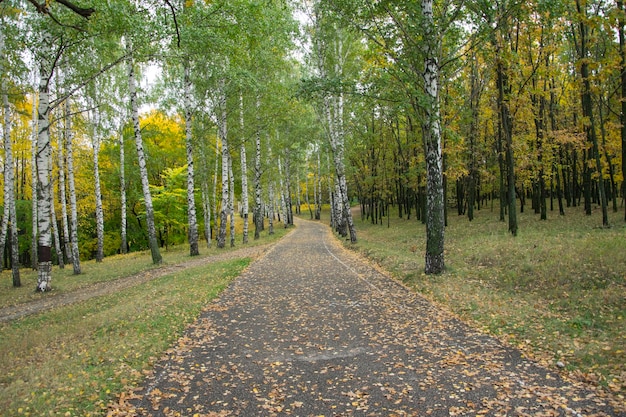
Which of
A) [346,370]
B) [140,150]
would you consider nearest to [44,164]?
[140,150]

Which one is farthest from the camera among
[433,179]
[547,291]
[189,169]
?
[189,169]

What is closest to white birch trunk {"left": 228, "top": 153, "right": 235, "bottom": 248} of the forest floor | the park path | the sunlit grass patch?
the forest floor

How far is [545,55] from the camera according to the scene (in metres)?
18.4

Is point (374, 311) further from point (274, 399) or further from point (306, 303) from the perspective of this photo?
point (274, 399)

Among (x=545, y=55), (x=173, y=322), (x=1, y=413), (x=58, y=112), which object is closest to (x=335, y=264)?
(x=173, y=322)

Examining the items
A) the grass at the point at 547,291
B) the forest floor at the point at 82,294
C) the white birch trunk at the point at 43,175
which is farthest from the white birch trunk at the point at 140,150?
the grass at the point at 547,291

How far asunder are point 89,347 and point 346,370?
4293 mm

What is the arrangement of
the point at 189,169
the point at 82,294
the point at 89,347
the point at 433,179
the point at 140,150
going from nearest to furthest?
the point at 89,347 < the point at 433,179 < the point at 82,294 < the point at 140,150 < the point at 189,169

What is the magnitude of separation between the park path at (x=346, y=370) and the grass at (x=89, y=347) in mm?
380

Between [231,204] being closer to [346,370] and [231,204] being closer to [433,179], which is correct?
[433,179]

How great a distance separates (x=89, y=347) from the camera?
651cm

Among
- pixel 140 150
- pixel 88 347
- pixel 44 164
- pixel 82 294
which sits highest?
pixel 140 150

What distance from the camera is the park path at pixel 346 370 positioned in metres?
4.51

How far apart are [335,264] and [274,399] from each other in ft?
34.8
